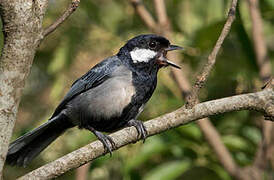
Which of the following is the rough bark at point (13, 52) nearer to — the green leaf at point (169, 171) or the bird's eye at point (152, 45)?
the green leaf at point (169, 171)

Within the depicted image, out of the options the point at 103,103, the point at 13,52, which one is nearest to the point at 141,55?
the point at 103,103

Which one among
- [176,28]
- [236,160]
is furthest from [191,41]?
[236,160]

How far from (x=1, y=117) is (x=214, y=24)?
2191mm

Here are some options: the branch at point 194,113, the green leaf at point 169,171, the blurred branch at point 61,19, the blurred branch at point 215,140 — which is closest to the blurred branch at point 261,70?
the blurred branch at point 215,140

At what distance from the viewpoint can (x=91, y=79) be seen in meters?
4.09

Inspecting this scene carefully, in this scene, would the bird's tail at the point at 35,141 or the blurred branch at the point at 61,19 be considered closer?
the blurred branch at the point at 61,19

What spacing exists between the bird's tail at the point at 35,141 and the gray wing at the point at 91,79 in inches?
4.1

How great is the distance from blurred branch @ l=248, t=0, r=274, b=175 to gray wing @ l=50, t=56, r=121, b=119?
1.15 metres

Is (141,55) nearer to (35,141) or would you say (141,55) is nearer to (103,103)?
(103,103)

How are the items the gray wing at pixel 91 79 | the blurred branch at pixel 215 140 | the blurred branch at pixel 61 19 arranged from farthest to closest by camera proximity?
the gray wing at pixel 91 79 < the blurred branch at pixel 215 140 < the blurred branch at pixel 61 19

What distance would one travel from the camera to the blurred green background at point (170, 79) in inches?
150

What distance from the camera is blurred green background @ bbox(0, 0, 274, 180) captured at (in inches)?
150

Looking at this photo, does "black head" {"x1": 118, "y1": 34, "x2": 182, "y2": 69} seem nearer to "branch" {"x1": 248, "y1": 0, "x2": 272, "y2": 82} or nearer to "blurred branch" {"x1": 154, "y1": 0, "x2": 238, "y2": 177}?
"blurred branch" {"x1": 154, "y1": 0, "x2": 238, "y2": 177}

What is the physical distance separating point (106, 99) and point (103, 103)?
0.13 feet
